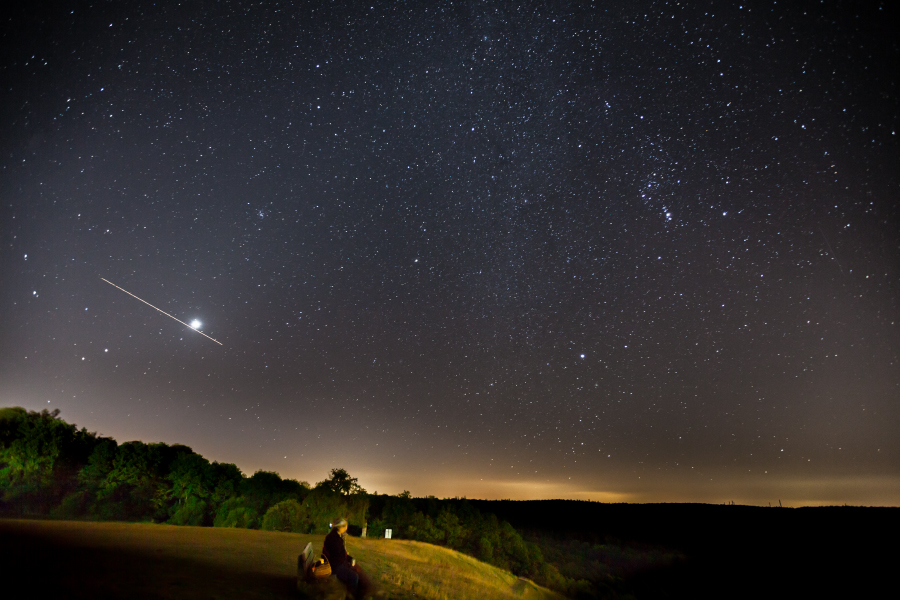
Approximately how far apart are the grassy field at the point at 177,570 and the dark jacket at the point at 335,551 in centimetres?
196

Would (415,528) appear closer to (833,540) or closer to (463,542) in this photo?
(463,542)

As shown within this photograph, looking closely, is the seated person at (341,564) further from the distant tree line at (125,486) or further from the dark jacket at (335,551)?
the distant tree line at (125,486)

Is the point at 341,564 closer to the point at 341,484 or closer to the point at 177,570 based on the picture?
the point at 177,570

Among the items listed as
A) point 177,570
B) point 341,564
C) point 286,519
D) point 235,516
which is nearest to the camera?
point 341,564

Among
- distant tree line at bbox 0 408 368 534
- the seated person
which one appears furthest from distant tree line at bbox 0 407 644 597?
the seated person

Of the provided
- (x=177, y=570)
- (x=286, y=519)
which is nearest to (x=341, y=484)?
(x=286, y=519)

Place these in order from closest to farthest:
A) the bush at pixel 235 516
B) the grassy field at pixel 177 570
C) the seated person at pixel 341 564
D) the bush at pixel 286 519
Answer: the seated person at pixel 341 564, the grassy field at pixel 177 570, the bush at pixel 286 519, the bush at pixel 235 516

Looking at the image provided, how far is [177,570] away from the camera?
12242 mm

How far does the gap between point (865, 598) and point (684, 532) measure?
77907 millimetres

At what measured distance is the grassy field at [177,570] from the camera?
9.61m

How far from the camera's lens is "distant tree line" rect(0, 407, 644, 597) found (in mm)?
42844

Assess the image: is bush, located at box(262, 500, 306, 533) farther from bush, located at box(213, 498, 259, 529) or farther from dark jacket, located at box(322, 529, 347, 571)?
dark jacket, located at box(322, 529, 347, 571)

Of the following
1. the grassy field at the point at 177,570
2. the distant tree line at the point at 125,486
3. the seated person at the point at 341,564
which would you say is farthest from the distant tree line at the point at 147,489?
the seated person at the point at 341,564

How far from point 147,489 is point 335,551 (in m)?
53.1
